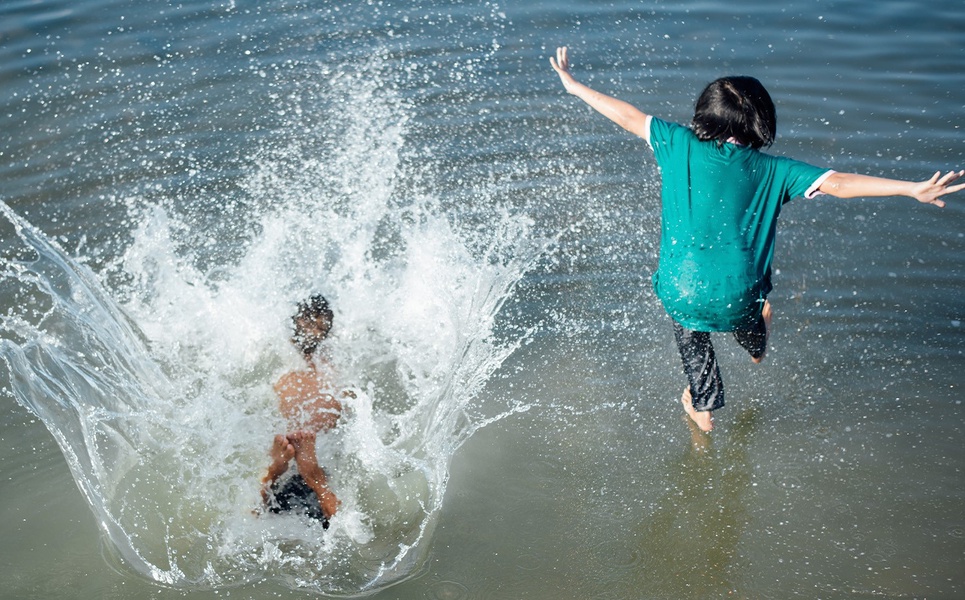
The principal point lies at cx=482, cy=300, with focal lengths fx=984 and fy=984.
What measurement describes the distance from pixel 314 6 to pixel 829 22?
4.53 meters

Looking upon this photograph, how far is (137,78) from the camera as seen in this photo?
25.5 ft

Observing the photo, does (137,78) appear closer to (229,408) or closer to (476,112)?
(476,112)

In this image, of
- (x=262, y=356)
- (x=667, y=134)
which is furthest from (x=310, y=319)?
(x=667, y=134)

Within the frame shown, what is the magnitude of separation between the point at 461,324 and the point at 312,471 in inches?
48.3

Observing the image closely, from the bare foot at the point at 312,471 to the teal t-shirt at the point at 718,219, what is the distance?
1.62 m

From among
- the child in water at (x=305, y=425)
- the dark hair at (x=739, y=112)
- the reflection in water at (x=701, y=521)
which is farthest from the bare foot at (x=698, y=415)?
the child in water at (x=305, y=425)

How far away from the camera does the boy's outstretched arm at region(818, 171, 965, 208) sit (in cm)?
347

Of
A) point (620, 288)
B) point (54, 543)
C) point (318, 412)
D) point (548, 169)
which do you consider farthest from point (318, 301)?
point (548, 169)

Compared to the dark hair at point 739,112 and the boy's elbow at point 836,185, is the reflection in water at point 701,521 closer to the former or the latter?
the boy's elbow at point 836,185

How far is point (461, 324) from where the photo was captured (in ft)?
16.5

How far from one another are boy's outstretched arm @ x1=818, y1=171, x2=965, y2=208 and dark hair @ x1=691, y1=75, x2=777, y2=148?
0.95 ft

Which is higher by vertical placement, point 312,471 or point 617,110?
point 617,110

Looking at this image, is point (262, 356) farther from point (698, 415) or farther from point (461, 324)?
point (698, 415)

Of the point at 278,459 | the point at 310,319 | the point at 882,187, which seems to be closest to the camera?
the point at 882,187
